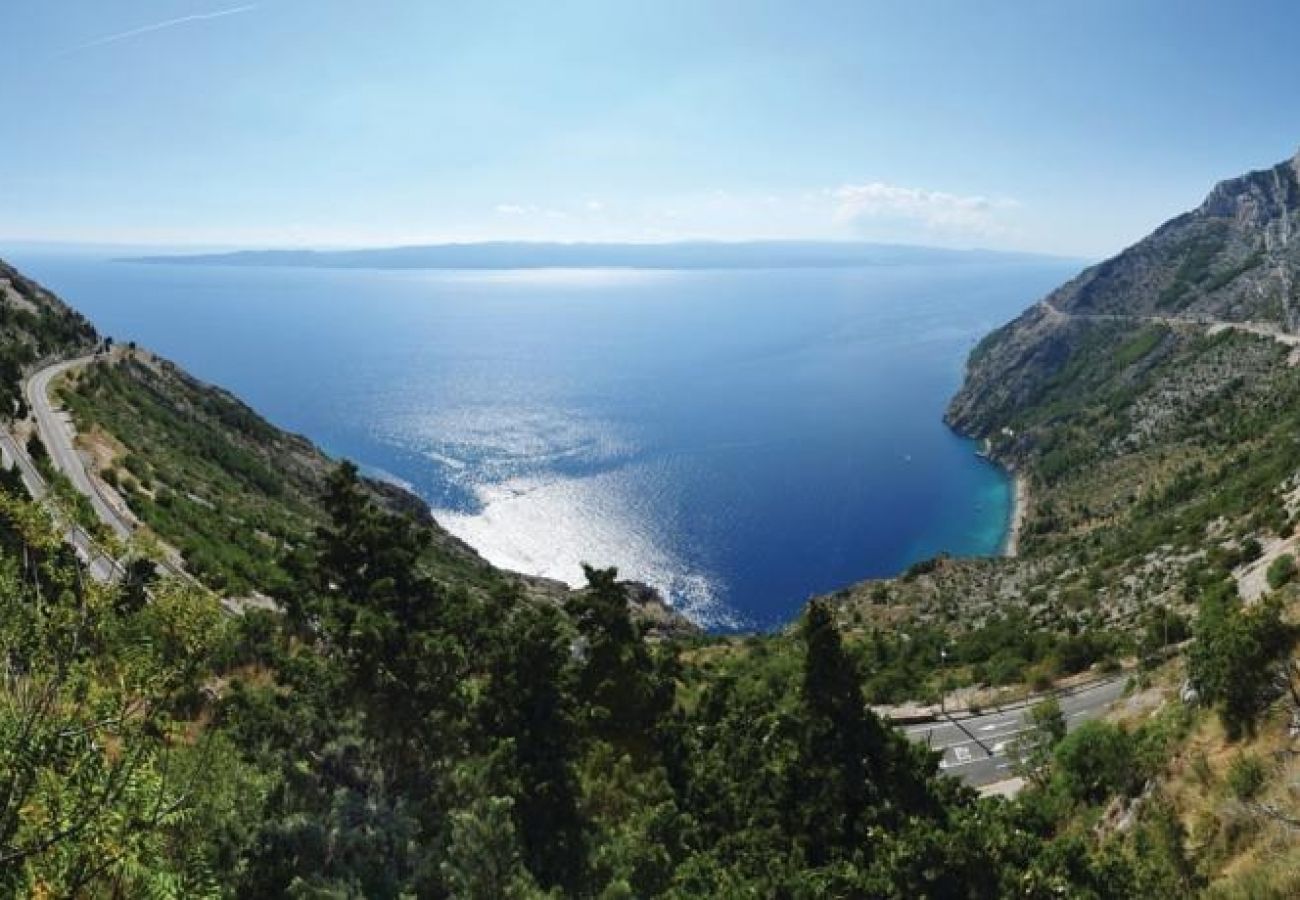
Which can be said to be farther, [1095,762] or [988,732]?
[988,732]

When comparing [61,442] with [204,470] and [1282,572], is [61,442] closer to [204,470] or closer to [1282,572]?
[204,470]

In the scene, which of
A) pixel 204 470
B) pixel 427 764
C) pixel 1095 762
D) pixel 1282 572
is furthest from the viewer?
pixel 204 470

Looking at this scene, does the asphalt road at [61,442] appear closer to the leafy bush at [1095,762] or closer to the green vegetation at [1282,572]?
the leafy bush at [1095,762]

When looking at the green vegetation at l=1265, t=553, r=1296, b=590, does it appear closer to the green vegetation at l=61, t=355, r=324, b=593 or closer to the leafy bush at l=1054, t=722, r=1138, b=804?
the leafy bush at l=1054, t=722, r=1138, b=804

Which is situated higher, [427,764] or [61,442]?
[61,442]

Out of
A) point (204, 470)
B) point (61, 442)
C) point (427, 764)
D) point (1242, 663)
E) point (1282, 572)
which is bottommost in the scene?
point (204, 470)

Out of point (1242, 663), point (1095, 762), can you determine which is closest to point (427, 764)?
point (1095, 762)

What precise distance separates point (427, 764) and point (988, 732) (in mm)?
33715

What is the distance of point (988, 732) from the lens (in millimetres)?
43406

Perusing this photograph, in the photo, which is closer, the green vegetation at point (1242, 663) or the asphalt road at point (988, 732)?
the green vegetation at point (1242, 663)

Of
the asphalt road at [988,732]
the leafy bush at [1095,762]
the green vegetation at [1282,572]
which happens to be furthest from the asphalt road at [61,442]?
the green vegetation at [1282,572]

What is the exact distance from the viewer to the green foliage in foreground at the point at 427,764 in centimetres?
1119

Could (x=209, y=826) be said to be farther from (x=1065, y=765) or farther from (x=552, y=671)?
(x=1065, y=765)

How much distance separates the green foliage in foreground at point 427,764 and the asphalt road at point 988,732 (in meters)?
10.7
